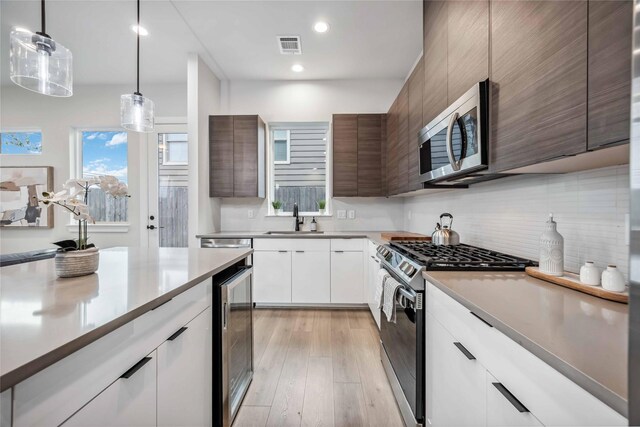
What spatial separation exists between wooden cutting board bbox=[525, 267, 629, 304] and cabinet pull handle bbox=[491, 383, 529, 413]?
51 cm

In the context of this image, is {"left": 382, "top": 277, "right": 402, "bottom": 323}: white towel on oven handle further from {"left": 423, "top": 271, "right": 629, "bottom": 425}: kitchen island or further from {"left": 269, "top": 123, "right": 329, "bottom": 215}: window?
{"left": 269, "top": 123, "right": 329, "bottom": 215}: window

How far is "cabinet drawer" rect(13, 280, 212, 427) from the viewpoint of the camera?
0.54 metres

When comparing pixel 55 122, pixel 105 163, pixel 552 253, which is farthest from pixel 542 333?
pixel 55 122

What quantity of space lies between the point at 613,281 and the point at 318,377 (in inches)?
70.2

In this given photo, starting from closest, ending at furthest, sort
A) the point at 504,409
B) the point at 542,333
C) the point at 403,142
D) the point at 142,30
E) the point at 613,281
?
the point at 542,333
the point at 504,409
the point at 613,281
the point at 403,142
the point at 142,30

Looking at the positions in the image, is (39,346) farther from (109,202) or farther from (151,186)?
(109,202)

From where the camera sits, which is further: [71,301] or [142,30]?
[142,30]

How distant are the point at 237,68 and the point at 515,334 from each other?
391 cm

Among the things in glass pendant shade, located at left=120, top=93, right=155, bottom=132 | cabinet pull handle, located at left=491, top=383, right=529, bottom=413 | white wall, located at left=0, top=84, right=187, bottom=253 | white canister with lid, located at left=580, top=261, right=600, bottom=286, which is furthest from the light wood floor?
white wall, located at left=0, top=84, right=187, bottom=253

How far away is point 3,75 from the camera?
3.83 m

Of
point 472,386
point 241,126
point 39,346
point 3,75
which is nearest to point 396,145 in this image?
point 241,126

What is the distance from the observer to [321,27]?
277 centimetres

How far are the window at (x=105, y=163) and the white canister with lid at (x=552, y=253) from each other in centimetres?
479

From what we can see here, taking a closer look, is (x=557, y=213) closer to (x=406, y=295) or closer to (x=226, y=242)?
(x=406, y=295)
